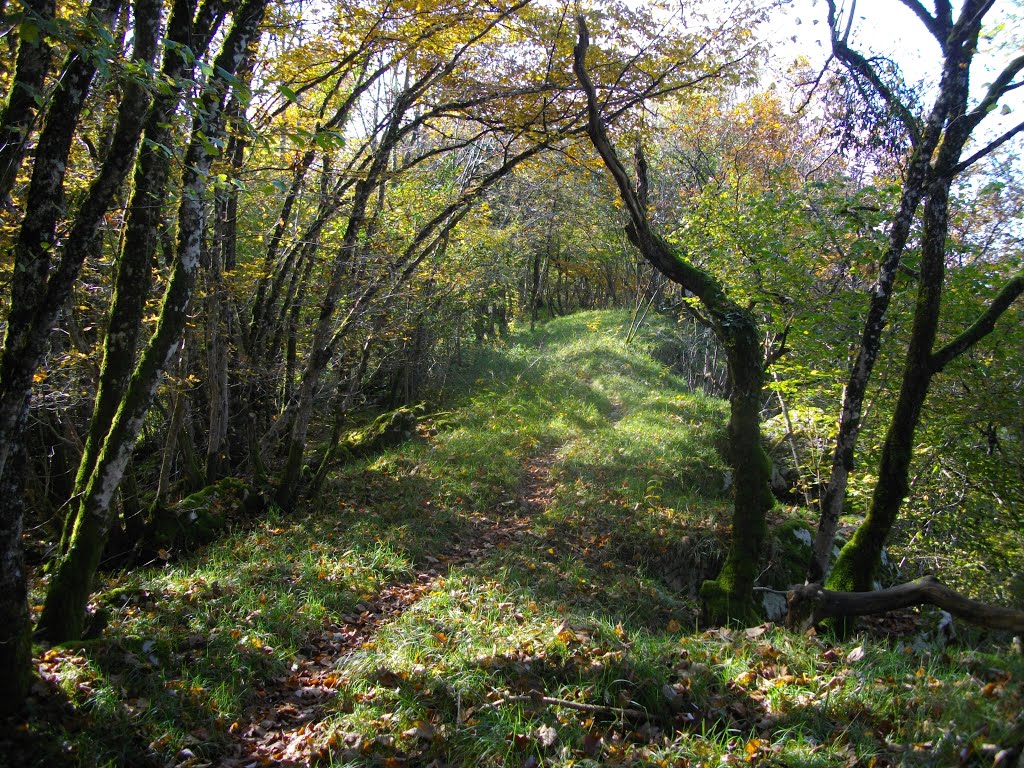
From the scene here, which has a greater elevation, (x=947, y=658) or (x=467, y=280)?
(x=467, y=280)

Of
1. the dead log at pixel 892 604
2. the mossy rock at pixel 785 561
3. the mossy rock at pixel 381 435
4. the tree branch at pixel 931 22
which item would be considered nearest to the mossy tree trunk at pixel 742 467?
the dead log at pixel 892 604

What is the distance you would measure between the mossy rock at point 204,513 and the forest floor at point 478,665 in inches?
13.6

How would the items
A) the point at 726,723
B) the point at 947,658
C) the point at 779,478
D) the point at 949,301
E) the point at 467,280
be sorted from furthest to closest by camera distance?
1. the point at 467,280
2. the point at 779,478
3. the point at 949,301
4. the point at 947,658
5. the point at 726,723

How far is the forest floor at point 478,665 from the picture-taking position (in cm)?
326

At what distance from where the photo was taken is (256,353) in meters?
10.1

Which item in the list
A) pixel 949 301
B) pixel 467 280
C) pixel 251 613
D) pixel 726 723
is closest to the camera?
pixel 726 723

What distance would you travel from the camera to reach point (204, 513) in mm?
7492

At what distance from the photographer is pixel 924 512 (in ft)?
27.0

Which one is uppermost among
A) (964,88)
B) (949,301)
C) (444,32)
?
(444,32)

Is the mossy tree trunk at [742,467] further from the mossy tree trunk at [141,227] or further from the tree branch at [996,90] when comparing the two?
the mossy tree trunk at [141,227]

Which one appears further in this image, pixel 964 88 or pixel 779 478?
pixel 779 478

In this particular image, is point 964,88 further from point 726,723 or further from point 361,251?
point 361,251

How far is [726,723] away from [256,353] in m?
9.01

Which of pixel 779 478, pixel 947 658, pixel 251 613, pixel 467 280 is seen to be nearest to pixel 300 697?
pixel 251 613
